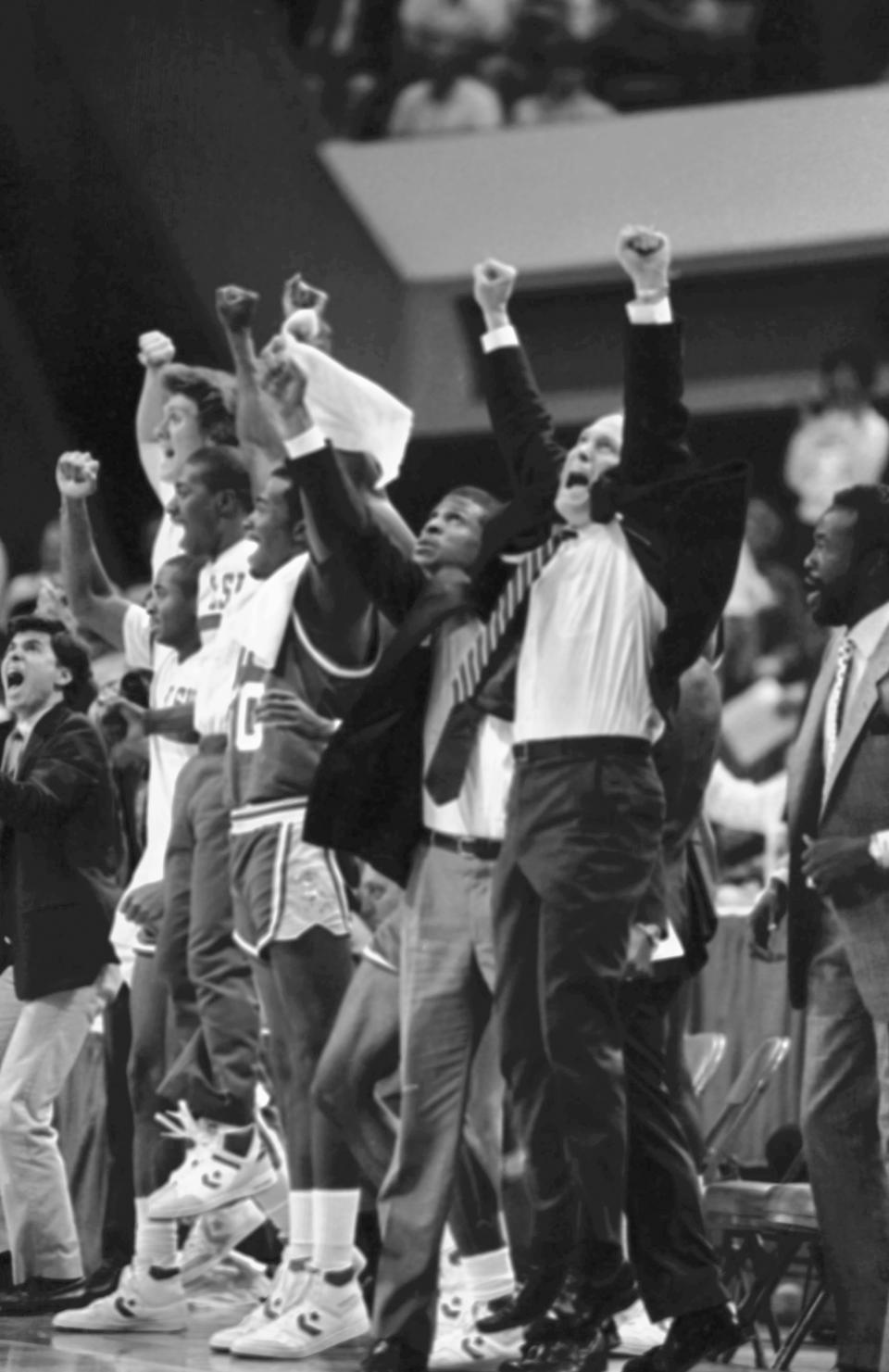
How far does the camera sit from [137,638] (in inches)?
262

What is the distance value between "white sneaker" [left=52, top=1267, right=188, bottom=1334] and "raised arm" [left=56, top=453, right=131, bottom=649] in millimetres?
1908

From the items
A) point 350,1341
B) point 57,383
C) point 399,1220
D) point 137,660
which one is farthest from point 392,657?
point 57,383

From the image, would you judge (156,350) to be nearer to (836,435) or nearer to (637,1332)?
(637,1332)

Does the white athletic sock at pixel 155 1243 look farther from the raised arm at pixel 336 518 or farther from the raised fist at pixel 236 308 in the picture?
the raised fist at pixel 236 308

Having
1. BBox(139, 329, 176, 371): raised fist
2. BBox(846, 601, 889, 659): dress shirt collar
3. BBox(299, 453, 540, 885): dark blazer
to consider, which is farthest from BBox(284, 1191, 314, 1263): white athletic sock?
BBox(139, 329, 176, 371): raised fist

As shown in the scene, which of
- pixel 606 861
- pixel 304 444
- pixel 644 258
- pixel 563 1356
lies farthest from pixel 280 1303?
pixel 644 258

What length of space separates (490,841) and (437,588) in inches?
21.0

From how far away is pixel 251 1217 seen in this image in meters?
5.83

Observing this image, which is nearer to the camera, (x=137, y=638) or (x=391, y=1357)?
(x=391, y=1357)

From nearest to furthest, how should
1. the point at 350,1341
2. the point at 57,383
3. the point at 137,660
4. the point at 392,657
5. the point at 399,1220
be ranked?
the point at 399,1220
the point at 392,657
the point at 350,1341
the point at 137,660
the point at 57,383

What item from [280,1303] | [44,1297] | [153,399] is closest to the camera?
[280,1303]

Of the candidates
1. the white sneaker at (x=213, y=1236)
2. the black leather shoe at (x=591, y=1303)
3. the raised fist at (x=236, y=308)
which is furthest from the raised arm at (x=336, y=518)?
the white sneaker at (x=213, y=1236)

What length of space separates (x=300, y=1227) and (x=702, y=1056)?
80.0 inches

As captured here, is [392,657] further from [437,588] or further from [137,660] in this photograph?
[137,660]
